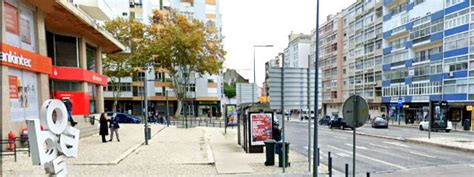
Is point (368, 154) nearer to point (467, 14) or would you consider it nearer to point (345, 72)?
point (467, 14)

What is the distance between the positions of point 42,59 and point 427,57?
146ft

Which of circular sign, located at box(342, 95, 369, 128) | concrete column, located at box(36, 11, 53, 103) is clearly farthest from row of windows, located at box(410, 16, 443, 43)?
concrete column, located at box(36, 11, 53, 103)

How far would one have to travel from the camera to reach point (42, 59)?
55.8 feet

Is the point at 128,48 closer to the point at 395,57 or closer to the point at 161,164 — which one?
the point at 161,164

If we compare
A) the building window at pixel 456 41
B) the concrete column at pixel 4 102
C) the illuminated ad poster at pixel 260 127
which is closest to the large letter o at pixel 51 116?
the illuminated ad poster at pixel 260 127

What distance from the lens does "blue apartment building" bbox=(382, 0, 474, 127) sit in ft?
121

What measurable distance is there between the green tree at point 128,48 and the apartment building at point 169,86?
1059 cm

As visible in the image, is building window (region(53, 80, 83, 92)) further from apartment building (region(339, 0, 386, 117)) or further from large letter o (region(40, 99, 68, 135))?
apartment building (region(339, 0, 386, 117))

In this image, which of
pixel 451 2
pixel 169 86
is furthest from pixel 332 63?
pixel 169 86

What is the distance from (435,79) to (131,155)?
4080cm

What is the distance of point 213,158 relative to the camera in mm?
12570

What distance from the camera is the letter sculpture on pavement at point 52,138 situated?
5.99 meters

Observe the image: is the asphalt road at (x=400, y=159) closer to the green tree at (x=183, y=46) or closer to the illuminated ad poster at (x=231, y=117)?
the illuminated ad poster at (x=231, y=117)

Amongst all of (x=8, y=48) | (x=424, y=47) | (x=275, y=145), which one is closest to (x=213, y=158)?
(x=275, y=145)
